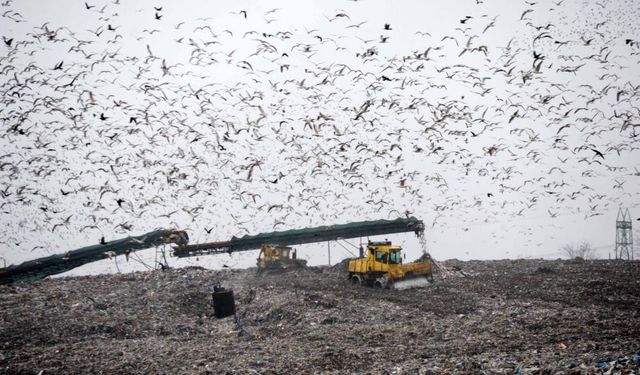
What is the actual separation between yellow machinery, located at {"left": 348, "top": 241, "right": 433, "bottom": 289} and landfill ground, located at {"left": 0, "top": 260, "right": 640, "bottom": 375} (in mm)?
586

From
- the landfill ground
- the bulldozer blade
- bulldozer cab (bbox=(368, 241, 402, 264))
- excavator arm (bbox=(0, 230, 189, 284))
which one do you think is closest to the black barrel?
the landfill ground

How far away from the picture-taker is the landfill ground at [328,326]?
24.2 feet

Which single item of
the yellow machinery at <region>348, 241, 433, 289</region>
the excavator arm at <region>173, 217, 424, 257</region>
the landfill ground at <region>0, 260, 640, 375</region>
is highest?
the excavator arm at <region>173, 217, 424, 257</region>

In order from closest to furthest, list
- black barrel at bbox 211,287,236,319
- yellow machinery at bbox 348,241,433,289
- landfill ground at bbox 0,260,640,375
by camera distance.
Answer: landfill ground at bbox 0,260,640,375 < black barrel at bbox 211,287,236,319 < yellow machinery at bbox 348,241,433,289

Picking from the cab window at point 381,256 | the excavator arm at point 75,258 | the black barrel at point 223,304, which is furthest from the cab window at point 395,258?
the excavator arm at point 75,258

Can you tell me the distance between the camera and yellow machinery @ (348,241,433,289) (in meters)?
15.9

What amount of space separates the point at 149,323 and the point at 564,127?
40.2 feet

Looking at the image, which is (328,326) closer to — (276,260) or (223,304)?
(223,304)

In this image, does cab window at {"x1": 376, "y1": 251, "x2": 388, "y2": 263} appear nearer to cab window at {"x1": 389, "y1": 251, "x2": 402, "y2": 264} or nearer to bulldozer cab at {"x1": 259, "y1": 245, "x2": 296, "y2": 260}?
cab window at {"x1": 389, "y1": 251, "x2": 402, "y2": 264}

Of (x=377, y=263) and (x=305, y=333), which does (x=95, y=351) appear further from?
(x=377, y=263)

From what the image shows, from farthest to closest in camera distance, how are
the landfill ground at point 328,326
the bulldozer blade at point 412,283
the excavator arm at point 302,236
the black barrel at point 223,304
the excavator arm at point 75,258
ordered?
the excavator arm at point 302,236, the excavator arm at point 75,258, the bulldozer blade at point 412,283, the black barrel at point 223,304, the landfill ground at point 328,326

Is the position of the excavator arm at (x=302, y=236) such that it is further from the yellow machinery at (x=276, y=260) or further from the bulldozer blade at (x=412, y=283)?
the bulldozer blade at (x=412, y=283)

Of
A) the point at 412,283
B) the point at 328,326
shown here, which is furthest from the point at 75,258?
the point at 412,283

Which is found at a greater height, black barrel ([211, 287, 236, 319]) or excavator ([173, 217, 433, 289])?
excavator ([173, 217, 433, 289])
